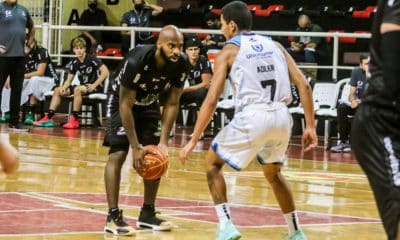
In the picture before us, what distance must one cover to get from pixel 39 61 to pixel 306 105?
1279 cm

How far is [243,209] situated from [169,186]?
183 cm

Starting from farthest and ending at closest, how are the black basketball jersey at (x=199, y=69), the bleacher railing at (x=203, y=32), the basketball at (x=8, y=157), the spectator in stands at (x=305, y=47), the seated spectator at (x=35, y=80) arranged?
the seated spectator at (x=35, y=80), the spectator in stands at (x=305, y=47), the bleacher railing at (x=203, y=32), the black basketball jersey at (x=199, y=69), the basketball at (x=8, y=157)

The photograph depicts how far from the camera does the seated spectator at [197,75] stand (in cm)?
1708

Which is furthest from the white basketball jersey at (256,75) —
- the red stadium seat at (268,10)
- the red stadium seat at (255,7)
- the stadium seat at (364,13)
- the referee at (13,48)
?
the red stadium seat at (255,7)

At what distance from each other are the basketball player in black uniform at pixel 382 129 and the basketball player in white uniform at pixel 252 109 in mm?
2586

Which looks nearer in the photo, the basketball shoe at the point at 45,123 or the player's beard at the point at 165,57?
the player's beard at the point at 165,57

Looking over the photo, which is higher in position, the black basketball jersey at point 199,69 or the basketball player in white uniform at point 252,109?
the basketball player in white uniform at point 252,109

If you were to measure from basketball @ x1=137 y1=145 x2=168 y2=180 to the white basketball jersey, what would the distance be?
935 millimetres

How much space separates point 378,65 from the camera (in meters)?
4.52

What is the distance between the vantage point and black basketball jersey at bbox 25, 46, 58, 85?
63.9ft

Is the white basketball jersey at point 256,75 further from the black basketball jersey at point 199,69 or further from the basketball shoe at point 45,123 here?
the basketball shoe at point 45,123

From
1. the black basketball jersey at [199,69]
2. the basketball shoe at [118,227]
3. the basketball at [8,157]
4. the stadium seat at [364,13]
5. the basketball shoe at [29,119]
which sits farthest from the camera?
the stadium seat at [364,13]

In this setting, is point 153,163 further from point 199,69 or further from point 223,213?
point 199,69

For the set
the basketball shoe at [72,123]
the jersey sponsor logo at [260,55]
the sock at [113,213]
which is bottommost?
the basketball shoe at [72,123]
